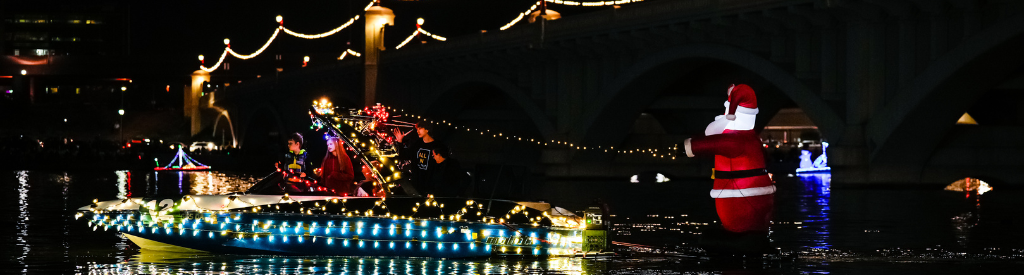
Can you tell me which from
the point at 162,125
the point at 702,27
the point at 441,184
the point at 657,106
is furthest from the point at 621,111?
the point at 162,125

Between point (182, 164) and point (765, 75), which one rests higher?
point (765, 75)

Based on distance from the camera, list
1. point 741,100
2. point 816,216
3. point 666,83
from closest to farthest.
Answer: point 741,100 → point 816,216 → point 666,83

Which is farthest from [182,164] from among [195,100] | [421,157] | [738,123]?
[195,100]

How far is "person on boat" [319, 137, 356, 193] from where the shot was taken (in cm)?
1336

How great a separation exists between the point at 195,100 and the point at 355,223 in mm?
100193

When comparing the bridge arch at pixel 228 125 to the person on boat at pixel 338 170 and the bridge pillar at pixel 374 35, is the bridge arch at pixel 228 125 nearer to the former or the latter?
the bridge pillar at pixel 374 35

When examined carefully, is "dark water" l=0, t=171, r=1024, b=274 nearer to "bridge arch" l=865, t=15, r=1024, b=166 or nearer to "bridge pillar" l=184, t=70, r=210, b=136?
"bridge arch" l=865, t=15, r=1024, b=166

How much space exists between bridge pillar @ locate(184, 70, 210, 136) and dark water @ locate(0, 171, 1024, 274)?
84019 mm

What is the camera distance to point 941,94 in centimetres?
2691

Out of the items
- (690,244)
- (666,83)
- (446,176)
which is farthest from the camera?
(666,83)

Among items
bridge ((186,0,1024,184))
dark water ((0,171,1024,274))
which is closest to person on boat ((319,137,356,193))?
dark water ((0,171,1024,274))

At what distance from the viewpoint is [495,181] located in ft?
41.7

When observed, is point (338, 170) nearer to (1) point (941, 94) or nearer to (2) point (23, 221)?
(2) point (23, 221)

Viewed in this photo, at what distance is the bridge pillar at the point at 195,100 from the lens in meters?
108
